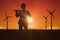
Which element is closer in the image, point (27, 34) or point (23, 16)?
point (27, 34)

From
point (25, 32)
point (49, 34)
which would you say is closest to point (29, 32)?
point (25, 32)

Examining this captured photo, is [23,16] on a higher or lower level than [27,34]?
higher

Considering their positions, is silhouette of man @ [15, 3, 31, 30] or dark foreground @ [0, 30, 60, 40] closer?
dark foreground @ [0, 30, 60, 40]

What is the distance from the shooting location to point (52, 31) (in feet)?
11.8

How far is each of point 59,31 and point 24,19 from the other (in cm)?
171

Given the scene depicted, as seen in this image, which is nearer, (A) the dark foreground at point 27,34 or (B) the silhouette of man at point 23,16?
(A) the dark foreground at point 27,34

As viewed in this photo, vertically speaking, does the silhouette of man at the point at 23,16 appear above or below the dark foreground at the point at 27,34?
above

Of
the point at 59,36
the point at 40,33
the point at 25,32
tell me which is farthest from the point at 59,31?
the point at 25,32

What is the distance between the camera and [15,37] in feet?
11.7

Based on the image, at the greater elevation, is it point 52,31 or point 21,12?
point 21,12

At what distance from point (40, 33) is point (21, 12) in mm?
1723

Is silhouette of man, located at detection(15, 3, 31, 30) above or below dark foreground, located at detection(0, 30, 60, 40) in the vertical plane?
above

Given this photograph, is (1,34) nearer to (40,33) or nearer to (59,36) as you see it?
(40,33)

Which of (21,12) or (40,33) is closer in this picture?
(40,33)
